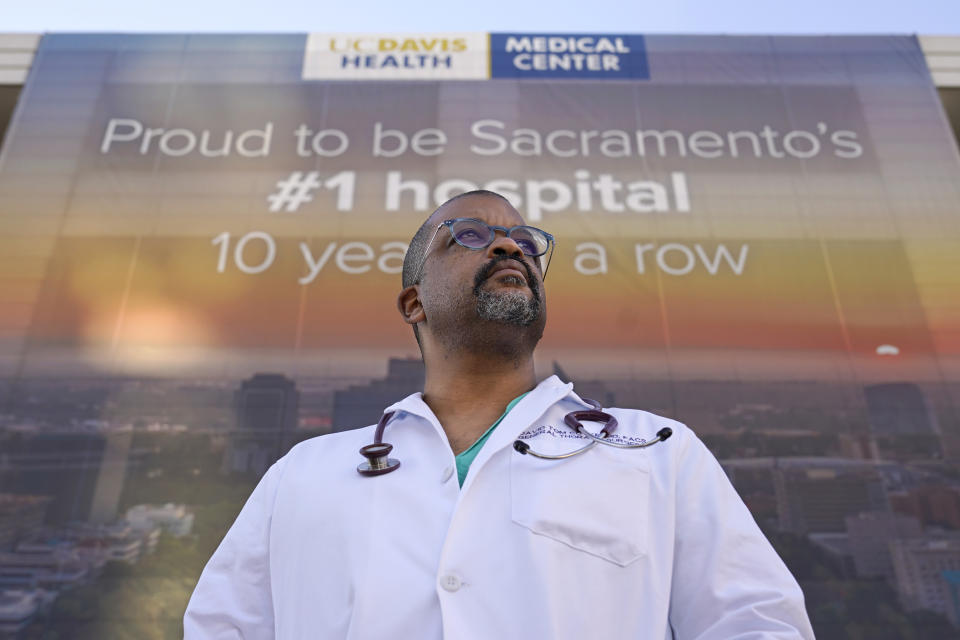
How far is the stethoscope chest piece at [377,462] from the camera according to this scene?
102 cm

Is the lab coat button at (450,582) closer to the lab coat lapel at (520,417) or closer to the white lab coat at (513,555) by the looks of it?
the white lab coat at (513,555)

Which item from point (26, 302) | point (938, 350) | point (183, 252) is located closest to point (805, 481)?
point (938, 350)

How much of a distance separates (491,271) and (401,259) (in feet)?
8.56

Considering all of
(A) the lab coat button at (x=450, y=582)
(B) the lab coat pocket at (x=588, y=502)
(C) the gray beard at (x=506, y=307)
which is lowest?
(A) the lab coat button at (x=450, y=582)

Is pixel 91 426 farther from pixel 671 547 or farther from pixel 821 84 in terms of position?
pixel 821 84

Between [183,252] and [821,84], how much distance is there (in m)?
5.07

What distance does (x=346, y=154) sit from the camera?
13.7 feet

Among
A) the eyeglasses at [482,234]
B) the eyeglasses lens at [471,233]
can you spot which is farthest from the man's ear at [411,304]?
the eyeglasses lens at [471,233]

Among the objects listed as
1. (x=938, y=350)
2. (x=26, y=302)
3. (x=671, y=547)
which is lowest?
(x=671, y=547)

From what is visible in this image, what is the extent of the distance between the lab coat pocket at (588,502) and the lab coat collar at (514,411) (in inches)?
2.1

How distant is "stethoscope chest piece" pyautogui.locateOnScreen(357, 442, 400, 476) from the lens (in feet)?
3.36

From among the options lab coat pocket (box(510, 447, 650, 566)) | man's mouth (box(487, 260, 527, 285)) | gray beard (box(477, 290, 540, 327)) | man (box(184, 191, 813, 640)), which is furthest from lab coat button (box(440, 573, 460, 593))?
man's mouth (box(487, 260, 527, 285))

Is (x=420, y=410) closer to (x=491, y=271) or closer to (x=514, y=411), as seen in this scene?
(x=514, y=411)

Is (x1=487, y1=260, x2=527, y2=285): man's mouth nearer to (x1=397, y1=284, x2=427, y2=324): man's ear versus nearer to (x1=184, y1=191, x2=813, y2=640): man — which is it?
(x1=184, y1=191, x2=813, y2=640): man
